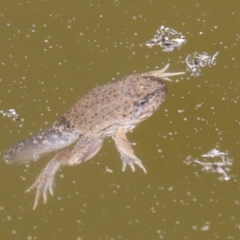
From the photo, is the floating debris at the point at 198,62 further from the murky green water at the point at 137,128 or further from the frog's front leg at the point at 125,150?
the frog's front leg at the point at 125,150

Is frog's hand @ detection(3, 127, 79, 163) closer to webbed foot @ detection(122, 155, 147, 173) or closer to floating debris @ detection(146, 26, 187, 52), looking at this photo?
webbed foot @ detection(122, 155, 147, 173)

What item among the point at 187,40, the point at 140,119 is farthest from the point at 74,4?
the point at 140,119

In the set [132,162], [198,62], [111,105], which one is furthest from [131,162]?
[198,62]

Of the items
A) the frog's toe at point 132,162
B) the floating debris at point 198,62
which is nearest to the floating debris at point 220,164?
the frog's toe at point 132,162

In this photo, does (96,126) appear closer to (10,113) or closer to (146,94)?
(146,94)

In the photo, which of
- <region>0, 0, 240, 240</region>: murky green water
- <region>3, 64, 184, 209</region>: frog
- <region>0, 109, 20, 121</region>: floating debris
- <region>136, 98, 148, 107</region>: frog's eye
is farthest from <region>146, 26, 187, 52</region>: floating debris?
<region>0, 109, 20, 121</region>: floating debris

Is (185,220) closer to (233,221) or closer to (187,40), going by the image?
(233,221)
